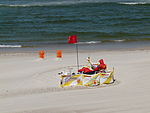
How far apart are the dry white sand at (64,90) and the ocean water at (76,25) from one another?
7.51m

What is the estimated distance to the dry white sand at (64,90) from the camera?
14.1 meters

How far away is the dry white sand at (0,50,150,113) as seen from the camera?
1412 centimetres

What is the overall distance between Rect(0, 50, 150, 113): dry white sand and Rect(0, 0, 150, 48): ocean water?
7509 mm

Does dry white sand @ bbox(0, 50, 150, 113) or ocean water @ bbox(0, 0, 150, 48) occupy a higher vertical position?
ocean water @ bbox(0, 0, 150, 48)

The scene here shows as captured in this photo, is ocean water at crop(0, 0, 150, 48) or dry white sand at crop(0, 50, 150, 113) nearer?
dry white sand at crop(0, 50, 150, 113)

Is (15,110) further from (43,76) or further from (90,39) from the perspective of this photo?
(90,39)

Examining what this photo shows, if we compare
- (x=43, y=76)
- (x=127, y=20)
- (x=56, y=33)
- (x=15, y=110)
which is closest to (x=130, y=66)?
(x=43, y=76)

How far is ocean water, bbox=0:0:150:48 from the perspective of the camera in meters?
29.6

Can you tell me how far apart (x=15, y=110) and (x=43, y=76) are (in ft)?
13.8

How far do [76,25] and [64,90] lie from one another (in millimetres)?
21271

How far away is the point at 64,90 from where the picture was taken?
52.3 feet

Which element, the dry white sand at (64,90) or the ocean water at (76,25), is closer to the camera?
the dry white sand at (64,90)

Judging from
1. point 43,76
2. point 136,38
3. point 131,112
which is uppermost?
point 136,38

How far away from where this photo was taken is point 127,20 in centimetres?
3903
